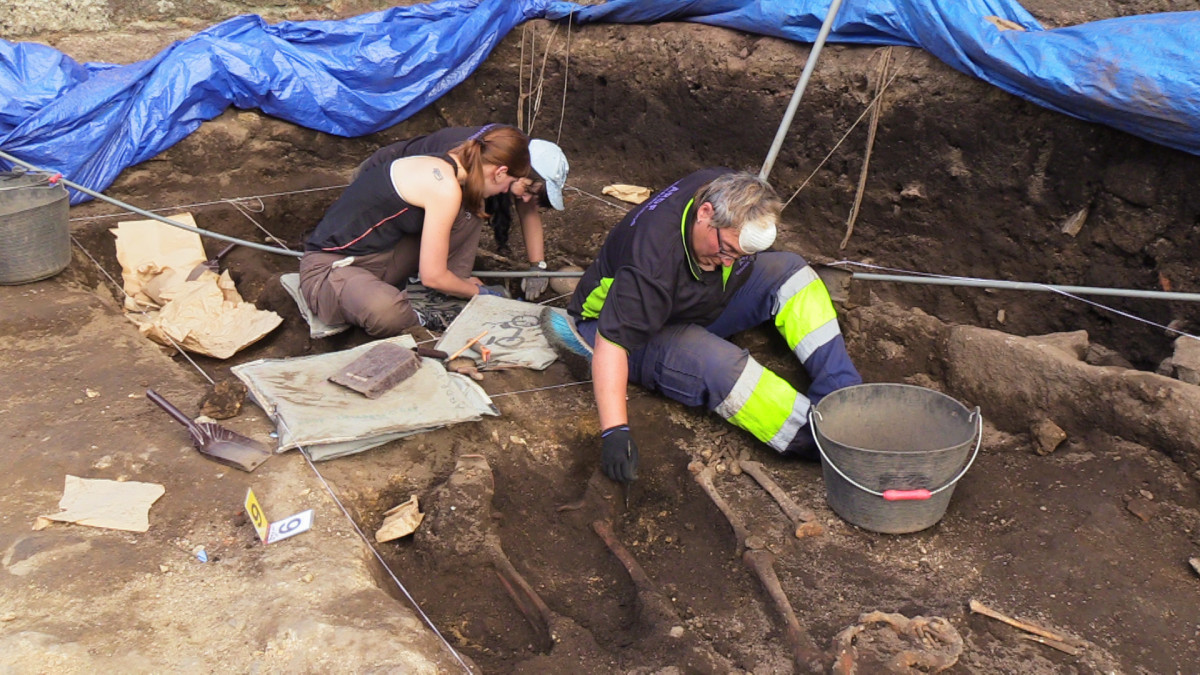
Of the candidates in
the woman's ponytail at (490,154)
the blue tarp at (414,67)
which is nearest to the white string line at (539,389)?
the woman's ponytail at (490,154)

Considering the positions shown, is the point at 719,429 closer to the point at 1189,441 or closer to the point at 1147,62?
the point at 1189,441

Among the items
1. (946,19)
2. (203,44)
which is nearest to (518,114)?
(203,44)

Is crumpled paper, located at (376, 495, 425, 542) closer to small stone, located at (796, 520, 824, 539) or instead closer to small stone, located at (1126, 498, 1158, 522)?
small stone, located at (796, 520, 824, 539)

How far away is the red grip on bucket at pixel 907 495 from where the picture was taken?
312 cm

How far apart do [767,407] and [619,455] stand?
701 mm

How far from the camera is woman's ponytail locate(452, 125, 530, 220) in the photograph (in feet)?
13.6

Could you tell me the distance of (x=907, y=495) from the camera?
3121 millimetres

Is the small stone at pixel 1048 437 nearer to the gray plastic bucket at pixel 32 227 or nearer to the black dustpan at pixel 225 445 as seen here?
the black dustpan at pixel 225 445

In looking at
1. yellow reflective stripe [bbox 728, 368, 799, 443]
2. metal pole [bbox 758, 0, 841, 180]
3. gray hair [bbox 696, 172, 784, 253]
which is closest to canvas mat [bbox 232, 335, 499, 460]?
yellow reflective stripe [bbox 728, 368, 799, 443]

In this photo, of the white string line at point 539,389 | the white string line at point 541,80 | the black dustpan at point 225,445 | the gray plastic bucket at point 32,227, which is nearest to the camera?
the black dustpan at point 225,445

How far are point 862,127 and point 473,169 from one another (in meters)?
2.06

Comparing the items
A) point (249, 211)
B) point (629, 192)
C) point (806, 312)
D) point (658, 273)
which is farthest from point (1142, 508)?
point (249, 211)

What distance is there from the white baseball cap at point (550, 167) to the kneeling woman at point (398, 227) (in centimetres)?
22

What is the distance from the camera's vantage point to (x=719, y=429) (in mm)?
→ 3992
